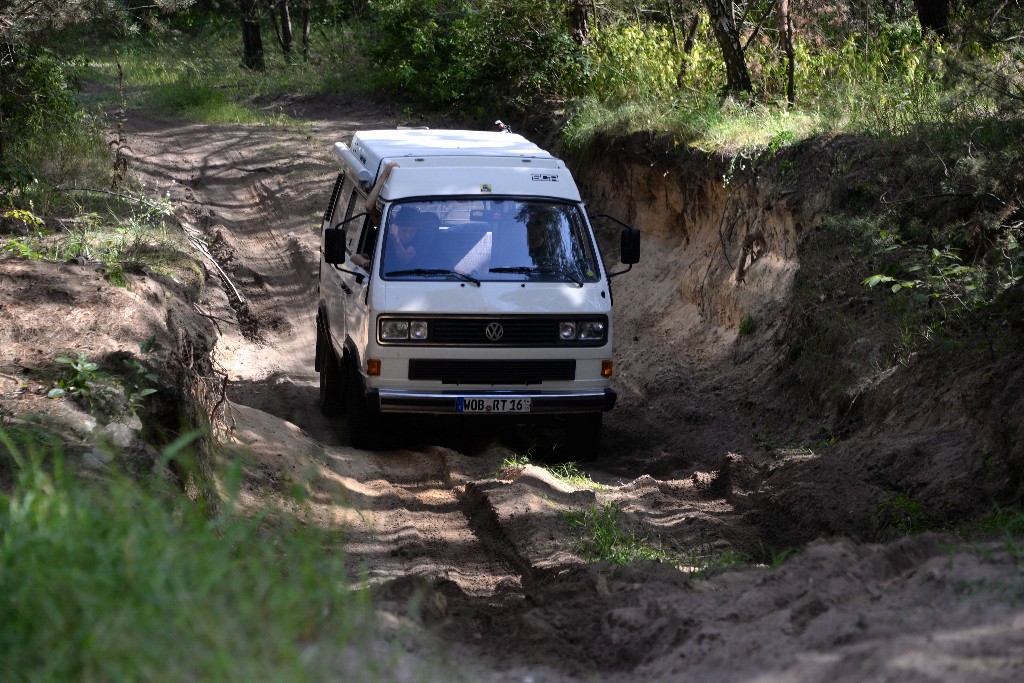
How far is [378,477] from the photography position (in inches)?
337

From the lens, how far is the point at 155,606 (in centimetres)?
312

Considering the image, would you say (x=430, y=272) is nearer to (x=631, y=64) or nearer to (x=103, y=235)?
(x=103, y=235)

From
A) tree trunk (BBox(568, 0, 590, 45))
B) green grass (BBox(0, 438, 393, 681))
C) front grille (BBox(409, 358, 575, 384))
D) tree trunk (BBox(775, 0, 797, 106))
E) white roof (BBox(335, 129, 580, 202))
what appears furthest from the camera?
tree trunk (BBox(568, 0, 590, 45))

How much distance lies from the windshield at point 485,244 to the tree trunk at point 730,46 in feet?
21.2

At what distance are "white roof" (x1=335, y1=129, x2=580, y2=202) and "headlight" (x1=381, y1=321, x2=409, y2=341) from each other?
109 cm

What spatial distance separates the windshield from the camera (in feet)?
28.8

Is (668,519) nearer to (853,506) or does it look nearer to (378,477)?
(853,506)

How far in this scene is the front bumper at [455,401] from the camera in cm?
856

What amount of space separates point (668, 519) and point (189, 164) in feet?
47.4

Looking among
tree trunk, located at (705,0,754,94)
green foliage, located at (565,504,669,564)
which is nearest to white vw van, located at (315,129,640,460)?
green foliage, located at (565,504,669,564)

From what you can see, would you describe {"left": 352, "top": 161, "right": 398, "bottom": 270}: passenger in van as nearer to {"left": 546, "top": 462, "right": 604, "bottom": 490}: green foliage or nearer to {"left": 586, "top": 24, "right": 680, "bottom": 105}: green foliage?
{"left": 546, "top": 462, "right": 604, "bottom": 490}: green foliage

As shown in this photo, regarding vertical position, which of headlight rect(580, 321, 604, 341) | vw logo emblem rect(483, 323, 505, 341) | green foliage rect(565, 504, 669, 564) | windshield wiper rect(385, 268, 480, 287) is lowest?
green foliage rect(565, 504, 669, 564)

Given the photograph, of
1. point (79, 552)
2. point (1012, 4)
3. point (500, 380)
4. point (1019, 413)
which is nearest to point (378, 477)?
point (500, 380)

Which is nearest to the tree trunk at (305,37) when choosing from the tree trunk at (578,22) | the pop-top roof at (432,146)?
the tree trunk at (578,22)
